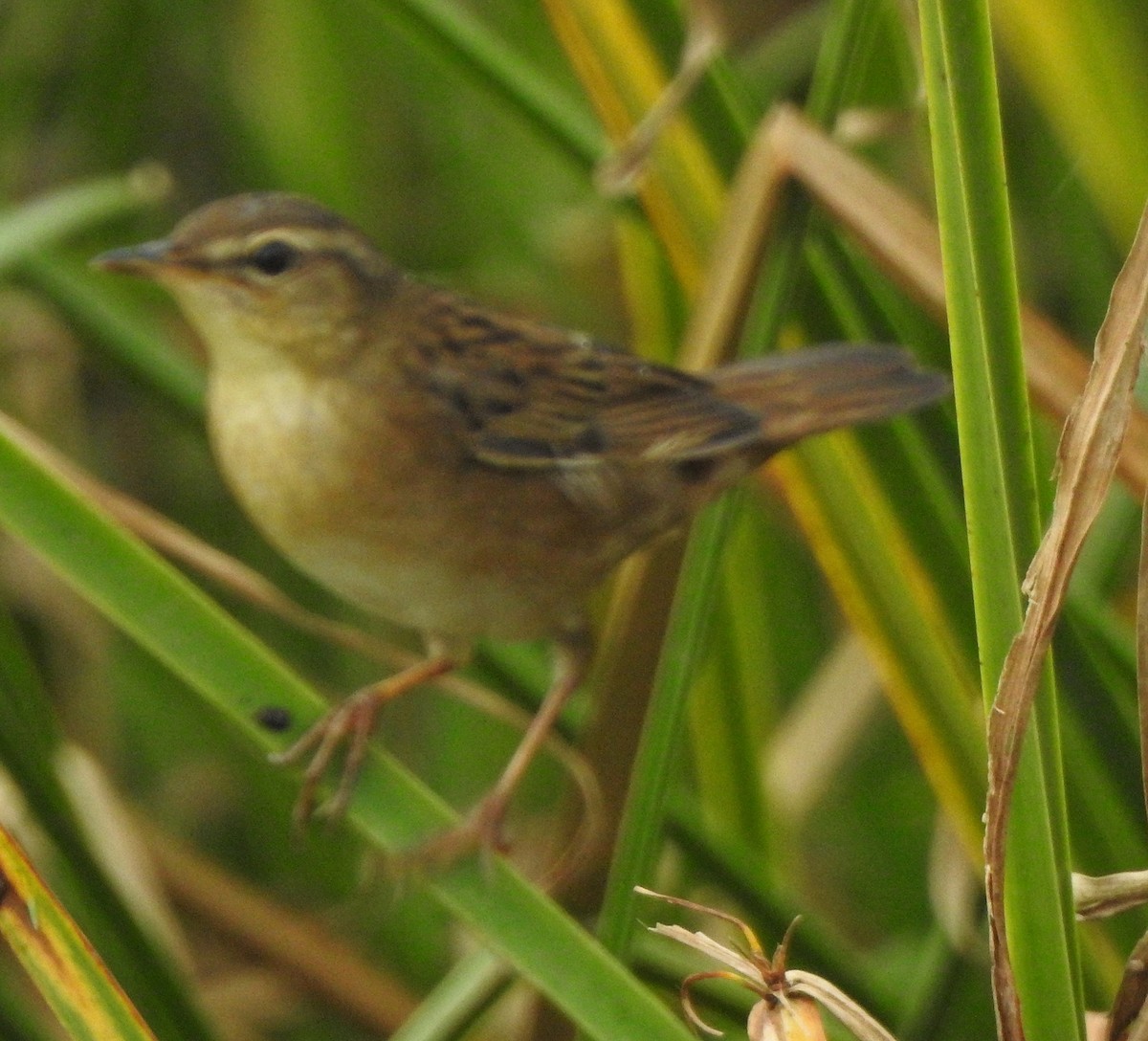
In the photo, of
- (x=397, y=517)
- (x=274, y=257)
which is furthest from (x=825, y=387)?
(x=274, y=257)

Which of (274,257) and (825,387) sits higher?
(274,257)

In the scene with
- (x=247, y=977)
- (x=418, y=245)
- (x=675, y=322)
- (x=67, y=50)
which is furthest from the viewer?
(x=418, y=245)

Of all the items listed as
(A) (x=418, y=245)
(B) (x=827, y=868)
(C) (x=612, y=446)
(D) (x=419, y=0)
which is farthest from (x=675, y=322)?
(B) (x=827, y=868)

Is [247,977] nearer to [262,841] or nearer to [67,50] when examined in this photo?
[262,841]

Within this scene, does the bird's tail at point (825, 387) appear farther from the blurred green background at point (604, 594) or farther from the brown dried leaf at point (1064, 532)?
the brown dried leaf at point (1064, 532)

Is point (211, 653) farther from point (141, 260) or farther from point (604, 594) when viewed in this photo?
point (604, 594)
